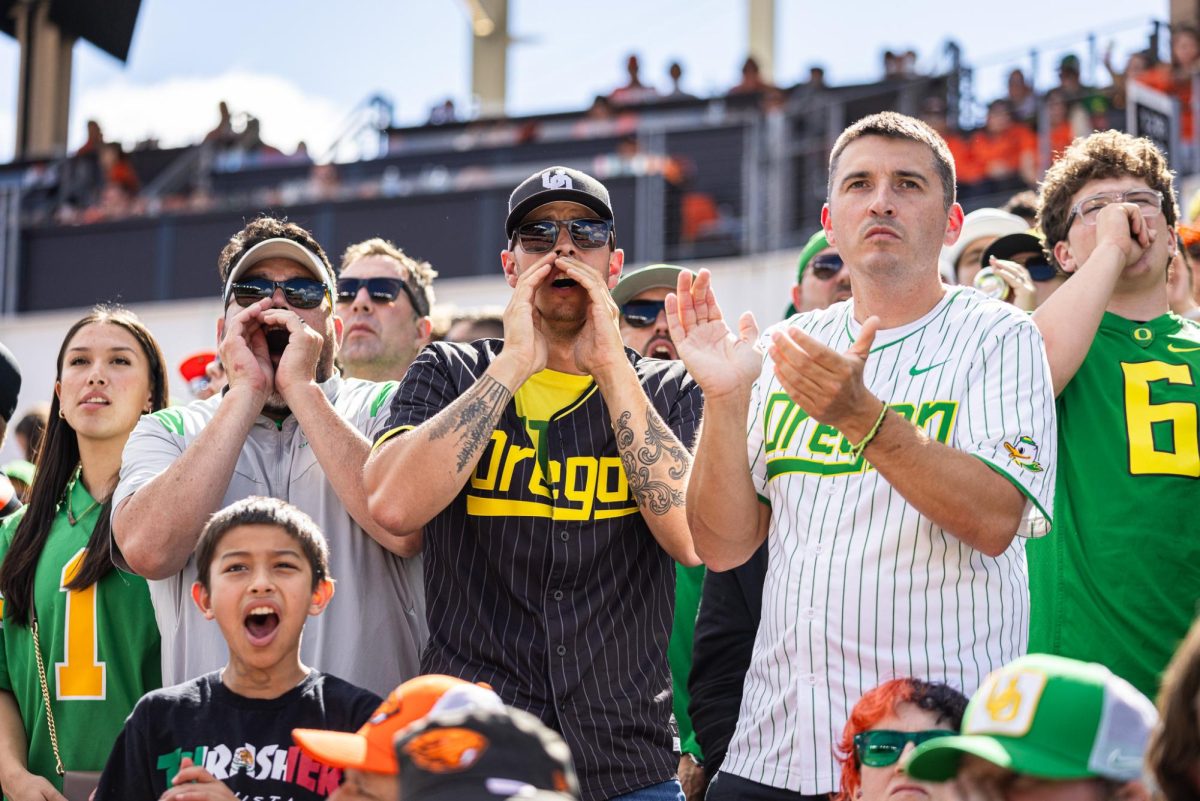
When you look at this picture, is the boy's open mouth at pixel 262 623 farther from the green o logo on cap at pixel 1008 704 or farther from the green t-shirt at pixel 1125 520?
the green t-shirt at pixel 1125 520

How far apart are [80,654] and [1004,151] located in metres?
9.09

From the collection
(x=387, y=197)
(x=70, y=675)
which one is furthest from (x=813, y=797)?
(x=387, y=197)

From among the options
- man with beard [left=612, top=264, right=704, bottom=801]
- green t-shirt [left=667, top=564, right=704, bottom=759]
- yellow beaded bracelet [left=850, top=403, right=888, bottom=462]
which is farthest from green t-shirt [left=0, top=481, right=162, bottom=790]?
yellow beaded bracelet [left=850, top=403, right=888, bottom=462]

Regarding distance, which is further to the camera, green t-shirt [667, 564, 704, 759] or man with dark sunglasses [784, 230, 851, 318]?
man with dark sunglasses [784, 230, 851, 318]

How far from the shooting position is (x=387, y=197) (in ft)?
47.0

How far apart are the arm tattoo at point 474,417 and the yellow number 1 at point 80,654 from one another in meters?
1.37

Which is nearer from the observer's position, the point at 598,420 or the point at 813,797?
the point at 813,797

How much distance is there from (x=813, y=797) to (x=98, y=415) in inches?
99.4

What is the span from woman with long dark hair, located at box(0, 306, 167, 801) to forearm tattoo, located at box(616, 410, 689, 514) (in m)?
1.53

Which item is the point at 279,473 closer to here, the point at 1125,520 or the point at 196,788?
the point at 196,788

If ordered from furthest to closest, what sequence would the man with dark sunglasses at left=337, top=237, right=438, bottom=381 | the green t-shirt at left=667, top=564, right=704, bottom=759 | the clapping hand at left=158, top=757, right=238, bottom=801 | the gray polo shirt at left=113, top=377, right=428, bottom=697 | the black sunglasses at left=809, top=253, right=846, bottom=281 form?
the man with dark sunglasses at left=337, top=237, right=438, bottom=381 < the black sunglasses at left=809, top=253, right=846, bottom=281 < the green t-shirt at left=667, top=564, right=704, bottom=759 < the gray polo shirt at left=113, top=377, right=428, bottom=697 < the clapping hand at left=158, top=757, right=238, bottom=801

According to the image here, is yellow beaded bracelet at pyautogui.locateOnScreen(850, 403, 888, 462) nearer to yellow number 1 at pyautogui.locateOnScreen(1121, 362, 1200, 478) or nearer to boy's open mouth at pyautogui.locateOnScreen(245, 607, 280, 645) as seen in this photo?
yellow number 1 at pyautogui.locateOnScreen(1121, 362, 1200, 478)

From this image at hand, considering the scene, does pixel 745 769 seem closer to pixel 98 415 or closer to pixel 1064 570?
pixel 1064 570

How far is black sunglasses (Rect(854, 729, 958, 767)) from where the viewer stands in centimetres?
317
